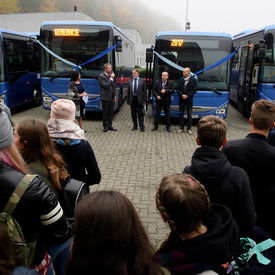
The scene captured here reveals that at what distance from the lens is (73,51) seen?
1013cm

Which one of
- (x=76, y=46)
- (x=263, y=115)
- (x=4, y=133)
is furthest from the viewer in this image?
(x=76, y=46)

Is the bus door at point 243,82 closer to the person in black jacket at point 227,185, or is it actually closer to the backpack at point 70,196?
the person in black jacket at point 227,185

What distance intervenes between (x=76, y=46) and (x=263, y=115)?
27.8 ft

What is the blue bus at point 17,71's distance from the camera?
10.9 m

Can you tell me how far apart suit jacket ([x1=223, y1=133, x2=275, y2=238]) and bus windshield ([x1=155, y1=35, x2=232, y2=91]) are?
7.30 metres

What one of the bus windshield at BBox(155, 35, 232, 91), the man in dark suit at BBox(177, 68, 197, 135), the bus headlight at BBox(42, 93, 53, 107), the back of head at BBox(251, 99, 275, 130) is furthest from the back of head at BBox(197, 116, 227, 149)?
the bus headlight at BBox(42, 93, 53, 107)

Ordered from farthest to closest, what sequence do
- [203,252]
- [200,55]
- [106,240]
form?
1. [200,55]
2. [203,252]
3. [106,240]

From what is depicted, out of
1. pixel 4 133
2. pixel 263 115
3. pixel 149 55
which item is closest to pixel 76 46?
pixel 149 55

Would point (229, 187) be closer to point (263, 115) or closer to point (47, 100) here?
point (263, 115)

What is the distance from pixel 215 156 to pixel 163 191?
787 millimetres

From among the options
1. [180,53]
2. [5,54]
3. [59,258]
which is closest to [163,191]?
[59,258]

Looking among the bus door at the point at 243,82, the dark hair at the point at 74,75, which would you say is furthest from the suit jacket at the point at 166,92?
the bus door at the point at 243,82

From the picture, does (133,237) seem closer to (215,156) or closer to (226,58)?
(215,156)

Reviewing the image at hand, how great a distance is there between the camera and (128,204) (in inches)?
52.0
